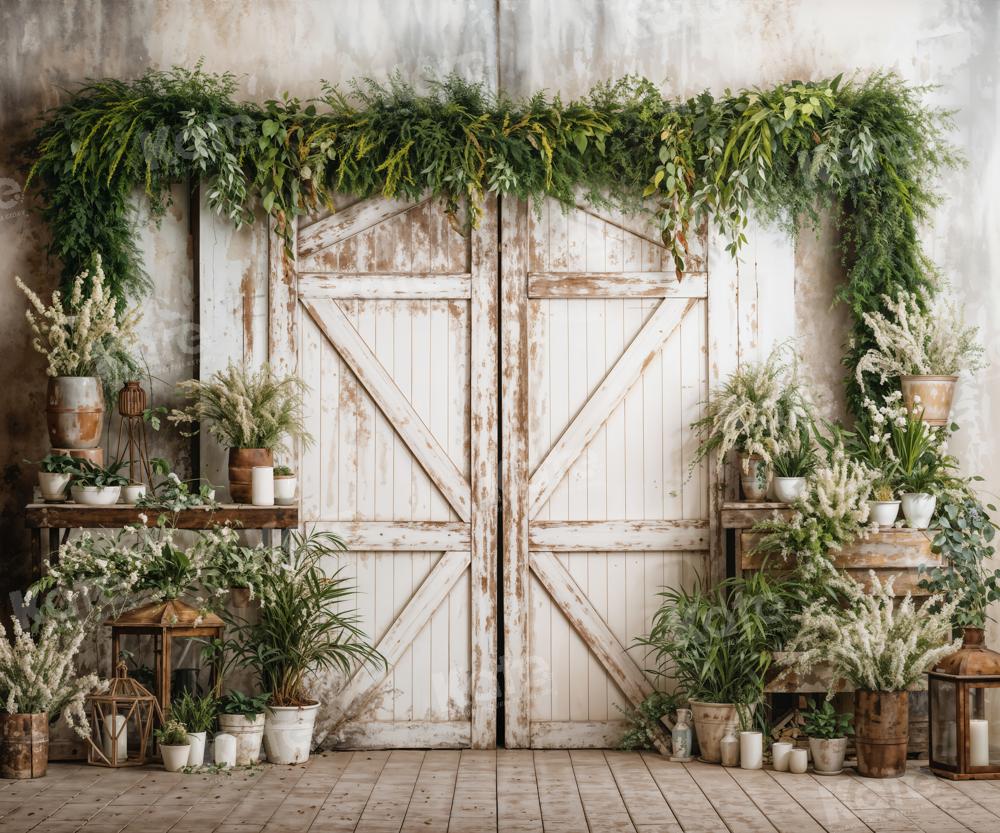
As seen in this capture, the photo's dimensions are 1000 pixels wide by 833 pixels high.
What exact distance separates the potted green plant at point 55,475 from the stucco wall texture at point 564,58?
43cm

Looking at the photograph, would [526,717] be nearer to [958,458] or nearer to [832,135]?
[958,458]

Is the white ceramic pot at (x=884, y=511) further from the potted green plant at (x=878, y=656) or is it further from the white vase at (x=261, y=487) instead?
the white vase at (x=261, y=487)

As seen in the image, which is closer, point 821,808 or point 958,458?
point 821,808

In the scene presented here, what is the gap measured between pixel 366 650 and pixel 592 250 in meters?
2.15

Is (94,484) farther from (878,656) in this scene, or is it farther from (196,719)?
(878,656)

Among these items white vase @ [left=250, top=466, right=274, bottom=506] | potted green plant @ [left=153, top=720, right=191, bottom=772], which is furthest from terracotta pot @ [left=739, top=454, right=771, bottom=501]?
potted green plant @ [left=153, top=720, right=191, bottom=772]

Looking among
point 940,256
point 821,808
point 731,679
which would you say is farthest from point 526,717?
point 940,256

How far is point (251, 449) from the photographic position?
5141mm

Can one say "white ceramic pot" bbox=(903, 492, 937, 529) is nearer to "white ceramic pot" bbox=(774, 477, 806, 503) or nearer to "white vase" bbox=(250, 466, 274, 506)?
"white ceramic pot" bbox=(774, 477, 806, 503)

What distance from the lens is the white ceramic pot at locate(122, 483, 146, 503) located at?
16.8ft

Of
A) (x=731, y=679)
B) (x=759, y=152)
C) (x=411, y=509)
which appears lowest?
(x=731, y=679)

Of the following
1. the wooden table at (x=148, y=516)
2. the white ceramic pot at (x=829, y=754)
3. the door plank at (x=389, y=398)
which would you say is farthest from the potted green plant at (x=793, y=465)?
the wooden table at (x=148, y=516)

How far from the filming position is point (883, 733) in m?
4.68

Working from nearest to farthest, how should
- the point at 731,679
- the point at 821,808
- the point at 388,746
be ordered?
the point at 821,808
the point at 731,679
the point at 388,746
